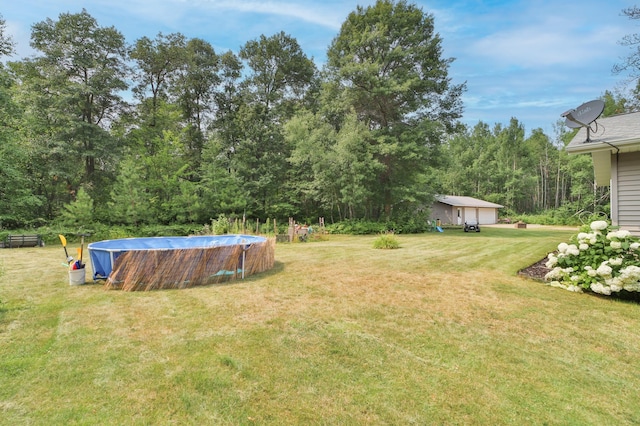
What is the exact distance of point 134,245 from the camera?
8.84 metres

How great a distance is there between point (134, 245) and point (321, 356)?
8004 mm

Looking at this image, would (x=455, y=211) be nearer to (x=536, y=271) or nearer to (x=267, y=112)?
(x=267, y=112)

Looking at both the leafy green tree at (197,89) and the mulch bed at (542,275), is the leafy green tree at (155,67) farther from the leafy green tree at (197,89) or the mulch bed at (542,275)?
the mulch bed at (542,275)

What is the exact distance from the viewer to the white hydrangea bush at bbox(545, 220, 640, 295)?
4.62 metres

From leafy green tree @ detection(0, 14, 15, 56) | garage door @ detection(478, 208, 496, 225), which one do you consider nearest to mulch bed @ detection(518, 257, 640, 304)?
leafy green tree @ detection(0, 14, 15, 56)

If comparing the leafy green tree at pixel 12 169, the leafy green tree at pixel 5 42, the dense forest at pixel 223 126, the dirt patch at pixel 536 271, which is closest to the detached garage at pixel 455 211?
the dense forest at pixel 223 126

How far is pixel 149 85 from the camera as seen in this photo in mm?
22562

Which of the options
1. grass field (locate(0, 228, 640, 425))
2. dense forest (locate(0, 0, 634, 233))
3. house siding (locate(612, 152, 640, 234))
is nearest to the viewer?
grass field (locate(0, 228, 640, 425))

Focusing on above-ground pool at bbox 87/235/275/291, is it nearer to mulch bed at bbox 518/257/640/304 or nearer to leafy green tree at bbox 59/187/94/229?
mulch bed at bbox 518/257/640/304

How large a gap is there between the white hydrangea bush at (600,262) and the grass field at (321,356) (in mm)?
299

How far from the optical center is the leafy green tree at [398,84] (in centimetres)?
1809

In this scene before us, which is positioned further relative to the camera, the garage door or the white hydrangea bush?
the garage door

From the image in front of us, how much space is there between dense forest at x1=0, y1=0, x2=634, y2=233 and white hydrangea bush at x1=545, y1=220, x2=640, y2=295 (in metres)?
12.8

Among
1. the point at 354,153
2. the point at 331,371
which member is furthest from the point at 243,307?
the point at 354,153
